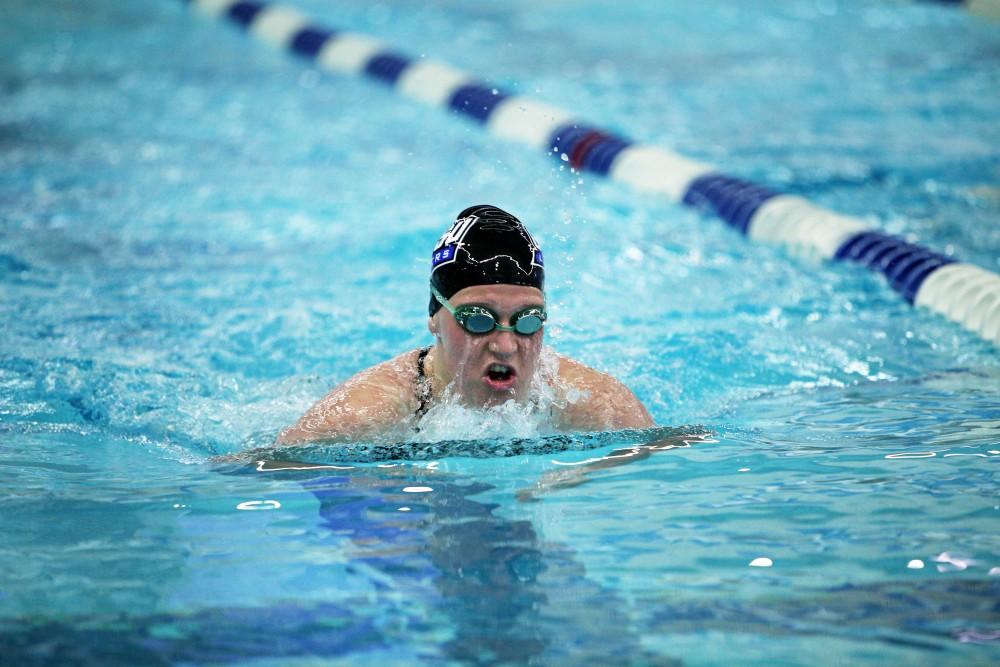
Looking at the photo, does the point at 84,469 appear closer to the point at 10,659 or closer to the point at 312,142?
the point at 10,659

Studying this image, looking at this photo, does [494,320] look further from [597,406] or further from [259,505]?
[259,505]

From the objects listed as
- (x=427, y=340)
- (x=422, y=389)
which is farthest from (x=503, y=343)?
(x=427, y=340)

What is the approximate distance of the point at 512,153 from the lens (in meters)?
6.91

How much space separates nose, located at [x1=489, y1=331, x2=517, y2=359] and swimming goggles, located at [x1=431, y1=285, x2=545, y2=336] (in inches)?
0.5

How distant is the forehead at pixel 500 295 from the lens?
2994 mm

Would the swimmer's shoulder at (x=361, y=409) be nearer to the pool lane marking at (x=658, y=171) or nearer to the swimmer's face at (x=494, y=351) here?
the swimmer's face at (x=494, y=351)

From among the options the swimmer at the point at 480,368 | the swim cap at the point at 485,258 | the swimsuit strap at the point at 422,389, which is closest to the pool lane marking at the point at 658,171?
the swimmer at the point at 480,368

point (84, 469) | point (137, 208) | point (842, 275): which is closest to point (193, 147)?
point (137, 208)

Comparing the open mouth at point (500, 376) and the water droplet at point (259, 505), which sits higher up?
the open mouth at point (500, 376)

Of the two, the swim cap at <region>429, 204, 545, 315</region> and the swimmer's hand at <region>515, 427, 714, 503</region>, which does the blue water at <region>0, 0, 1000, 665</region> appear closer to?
the swimmer's hand at <region>515, 427, 714, 503</region>

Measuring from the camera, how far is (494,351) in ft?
9.77

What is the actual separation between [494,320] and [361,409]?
15.6 inches

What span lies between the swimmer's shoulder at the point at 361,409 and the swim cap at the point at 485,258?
10.6 inches

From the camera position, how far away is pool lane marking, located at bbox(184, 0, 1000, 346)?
4586mm
